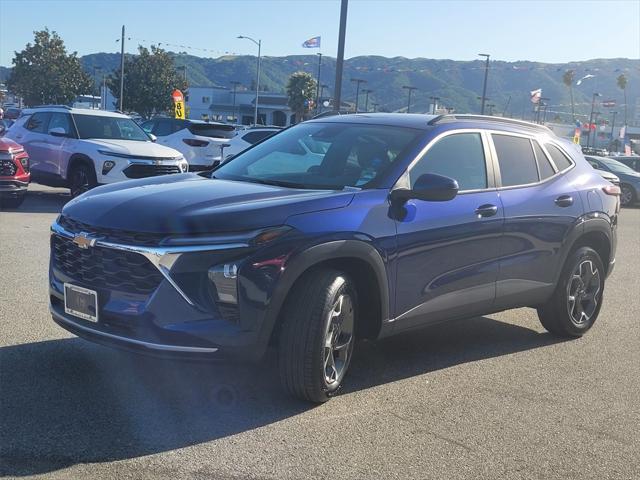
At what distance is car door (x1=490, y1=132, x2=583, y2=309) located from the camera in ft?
18.3

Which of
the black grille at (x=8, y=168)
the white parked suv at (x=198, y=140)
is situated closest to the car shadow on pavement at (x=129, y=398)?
the black grille at (x=8, y=168)

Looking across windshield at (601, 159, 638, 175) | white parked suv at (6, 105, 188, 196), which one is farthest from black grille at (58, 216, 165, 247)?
windshield at (601, 159, 638, 175)

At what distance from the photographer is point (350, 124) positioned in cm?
562

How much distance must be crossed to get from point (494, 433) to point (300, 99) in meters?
86.5

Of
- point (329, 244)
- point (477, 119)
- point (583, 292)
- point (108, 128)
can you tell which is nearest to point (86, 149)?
point (108, 128)

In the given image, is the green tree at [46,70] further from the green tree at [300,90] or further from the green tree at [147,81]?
the green tree at [300,90]

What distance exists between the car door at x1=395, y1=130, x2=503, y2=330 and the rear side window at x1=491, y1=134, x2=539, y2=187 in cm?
18

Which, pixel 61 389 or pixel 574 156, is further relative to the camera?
pixel 574 156

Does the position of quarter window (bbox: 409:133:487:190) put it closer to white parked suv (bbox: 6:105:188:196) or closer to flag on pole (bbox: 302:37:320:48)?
white parked suv (bbox: 6:105:188:196)

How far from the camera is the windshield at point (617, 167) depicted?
24.5 metres

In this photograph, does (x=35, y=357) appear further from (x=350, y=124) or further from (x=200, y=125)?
(x=200, y=125)

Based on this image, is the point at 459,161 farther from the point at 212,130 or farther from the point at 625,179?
the point at 625,179

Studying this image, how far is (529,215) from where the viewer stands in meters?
5.70

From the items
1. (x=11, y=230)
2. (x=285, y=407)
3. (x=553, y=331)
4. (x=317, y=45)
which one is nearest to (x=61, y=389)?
(x=285, y=407)
